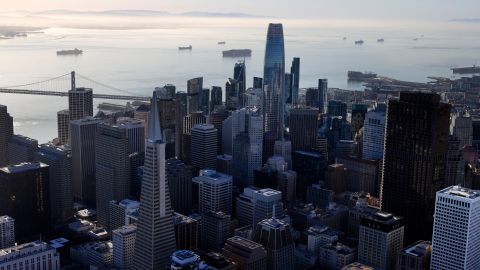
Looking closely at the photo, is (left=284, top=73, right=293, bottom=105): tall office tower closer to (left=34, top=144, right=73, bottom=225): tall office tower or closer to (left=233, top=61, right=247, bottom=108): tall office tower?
(left=233, top=61, right=247, bottom=108): tall office tower

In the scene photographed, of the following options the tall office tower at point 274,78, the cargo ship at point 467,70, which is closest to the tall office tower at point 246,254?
the tall office tower at point 274,78

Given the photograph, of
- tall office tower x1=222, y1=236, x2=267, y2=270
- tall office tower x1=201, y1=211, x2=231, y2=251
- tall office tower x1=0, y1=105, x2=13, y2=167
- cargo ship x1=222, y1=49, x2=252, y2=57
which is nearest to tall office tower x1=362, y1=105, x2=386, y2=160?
tall office tower x1=201, y1=211, x2=231, y2=251

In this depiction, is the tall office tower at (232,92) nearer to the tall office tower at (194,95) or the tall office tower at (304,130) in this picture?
the tall office tower at (194,95)

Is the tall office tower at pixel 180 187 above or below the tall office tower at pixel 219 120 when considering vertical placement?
below

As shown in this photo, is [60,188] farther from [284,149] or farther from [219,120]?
[219,120]

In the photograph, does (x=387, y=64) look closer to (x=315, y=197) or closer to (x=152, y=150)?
(x=315, y=197)

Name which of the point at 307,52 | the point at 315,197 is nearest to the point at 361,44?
the point at 307,52
